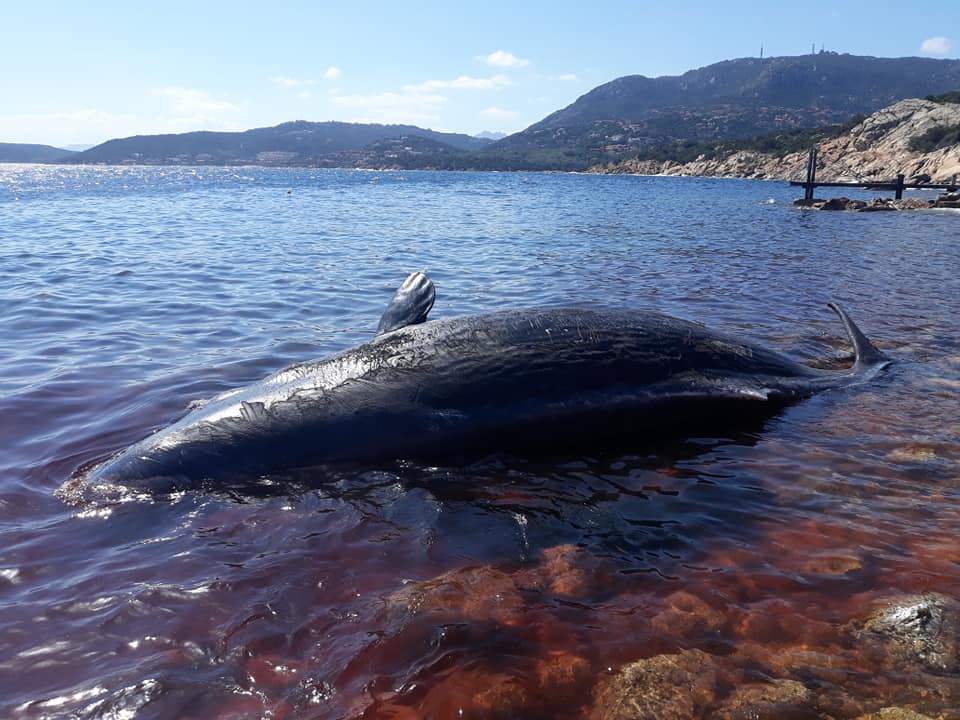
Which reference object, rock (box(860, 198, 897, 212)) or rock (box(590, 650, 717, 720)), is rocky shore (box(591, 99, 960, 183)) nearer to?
rock (box(860, 198, 897, 212))

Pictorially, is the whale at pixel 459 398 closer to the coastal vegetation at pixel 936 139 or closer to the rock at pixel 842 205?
the rock at pixel 842 205

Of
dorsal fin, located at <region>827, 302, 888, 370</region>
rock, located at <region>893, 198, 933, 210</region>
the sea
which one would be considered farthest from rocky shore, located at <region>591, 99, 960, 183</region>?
the sea

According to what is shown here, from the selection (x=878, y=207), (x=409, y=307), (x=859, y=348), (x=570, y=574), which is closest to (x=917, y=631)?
(x=570, y=574)

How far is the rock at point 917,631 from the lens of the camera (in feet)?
10.0

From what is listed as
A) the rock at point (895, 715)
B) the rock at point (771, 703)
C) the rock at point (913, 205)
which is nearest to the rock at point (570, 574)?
the rock at point (771, 703)

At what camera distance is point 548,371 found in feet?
17.0

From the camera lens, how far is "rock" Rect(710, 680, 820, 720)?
2.78m

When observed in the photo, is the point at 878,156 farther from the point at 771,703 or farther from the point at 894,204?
the point at 771,703

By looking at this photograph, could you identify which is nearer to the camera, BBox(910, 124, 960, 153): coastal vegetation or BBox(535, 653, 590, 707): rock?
BBox(535, 653, 590, 707): rock

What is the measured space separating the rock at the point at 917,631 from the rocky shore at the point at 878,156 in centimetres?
5690

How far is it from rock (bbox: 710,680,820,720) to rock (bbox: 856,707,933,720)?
0.21 m

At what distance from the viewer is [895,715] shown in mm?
2732

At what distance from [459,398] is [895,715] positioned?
3235mm

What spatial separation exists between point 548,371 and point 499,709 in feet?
9.05
